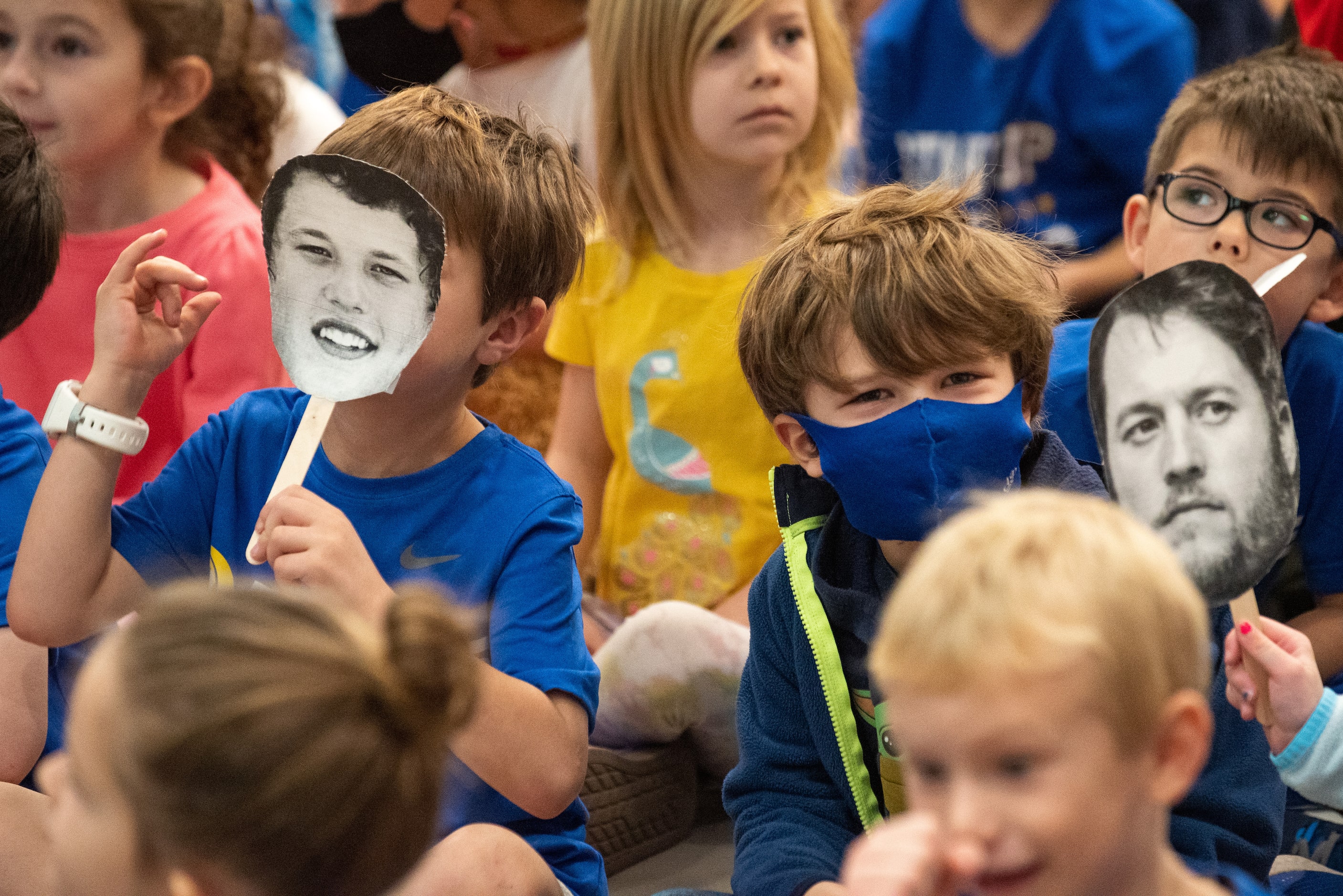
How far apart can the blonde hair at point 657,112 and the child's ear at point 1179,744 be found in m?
1.51

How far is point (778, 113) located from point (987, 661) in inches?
60.8

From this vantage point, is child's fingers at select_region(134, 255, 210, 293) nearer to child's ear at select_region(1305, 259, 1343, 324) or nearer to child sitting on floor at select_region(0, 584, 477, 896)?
child sitting on floor at select_region(0, 584, 477, 896)

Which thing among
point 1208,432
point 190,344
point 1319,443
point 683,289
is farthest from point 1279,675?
point 190,344

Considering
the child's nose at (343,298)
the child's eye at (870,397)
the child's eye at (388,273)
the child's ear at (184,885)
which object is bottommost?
the child's ear at (184,885)

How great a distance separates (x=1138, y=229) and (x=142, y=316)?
1.22 m

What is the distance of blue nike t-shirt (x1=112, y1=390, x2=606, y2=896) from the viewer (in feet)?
4.65

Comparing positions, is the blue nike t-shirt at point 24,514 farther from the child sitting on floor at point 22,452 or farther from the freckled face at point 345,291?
the freckled face at point 345,291

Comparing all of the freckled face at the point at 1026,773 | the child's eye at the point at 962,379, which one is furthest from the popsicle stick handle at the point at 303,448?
the freckled face at the point at 1026,773

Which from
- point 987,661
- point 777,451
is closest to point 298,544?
point 987,661

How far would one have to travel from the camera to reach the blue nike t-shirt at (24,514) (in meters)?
1.58

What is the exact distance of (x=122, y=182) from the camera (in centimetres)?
229

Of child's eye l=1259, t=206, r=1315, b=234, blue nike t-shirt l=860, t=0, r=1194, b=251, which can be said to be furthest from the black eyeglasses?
blue nike t-shirt l=860, t=0, r=1194, b=251

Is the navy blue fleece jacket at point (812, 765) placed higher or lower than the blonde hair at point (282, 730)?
lower

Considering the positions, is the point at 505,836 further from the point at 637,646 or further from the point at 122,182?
the point at 122,182
